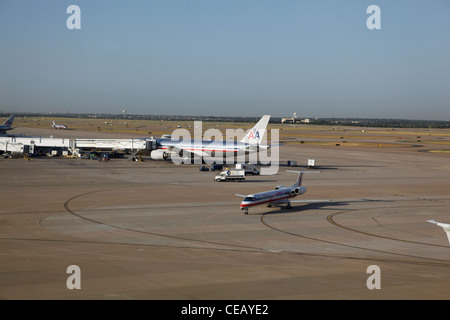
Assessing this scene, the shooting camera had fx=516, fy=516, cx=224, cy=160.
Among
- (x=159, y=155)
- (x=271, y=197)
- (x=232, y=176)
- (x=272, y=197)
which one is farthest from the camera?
(x=159, y=155)

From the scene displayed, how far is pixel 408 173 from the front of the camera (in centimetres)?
9200

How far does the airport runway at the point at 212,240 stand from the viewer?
92.7ft

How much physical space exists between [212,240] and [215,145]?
58.6 meters

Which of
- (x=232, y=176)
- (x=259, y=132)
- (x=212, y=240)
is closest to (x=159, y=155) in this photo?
(x=259, y=132)

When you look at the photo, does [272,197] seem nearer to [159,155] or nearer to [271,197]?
[271,197]

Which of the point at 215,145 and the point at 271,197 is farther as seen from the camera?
the point at 215,145

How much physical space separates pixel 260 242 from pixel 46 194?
31431mm

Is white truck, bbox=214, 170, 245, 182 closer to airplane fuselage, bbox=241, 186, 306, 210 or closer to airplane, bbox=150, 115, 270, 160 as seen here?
airplane, bbox=150, 115, 270, 160

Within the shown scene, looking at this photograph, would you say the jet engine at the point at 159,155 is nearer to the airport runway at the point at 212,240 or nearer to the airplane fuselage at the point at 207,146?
the airplane fuselage at the point at 207,146

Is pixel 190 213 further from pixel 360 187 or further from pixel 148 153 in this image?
pixel 148 153

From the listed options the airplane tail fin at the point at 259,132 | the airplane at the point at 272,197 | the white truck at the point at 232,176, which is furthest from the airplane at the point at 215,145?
the airplane at the point at 272,197

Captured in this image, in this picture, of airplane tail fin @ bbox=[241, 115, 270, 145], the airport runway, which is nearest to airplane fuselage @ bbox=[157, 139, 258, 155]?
airplane tail fin @ bbox=[241, 115, 270, 145]

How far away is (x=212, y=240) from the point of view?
40219mm
